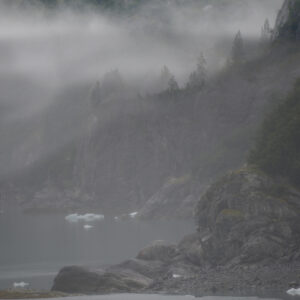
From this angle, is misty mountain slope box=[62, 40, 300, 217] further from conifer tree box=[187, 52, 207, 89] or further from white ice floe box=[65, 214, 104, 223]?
white ice floe box=[65, 214, 104, 223]

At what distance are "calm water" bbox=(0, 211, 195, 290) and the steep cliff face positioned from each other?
41216mm

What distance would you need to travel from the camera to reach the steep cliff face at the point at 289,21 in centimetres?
10809

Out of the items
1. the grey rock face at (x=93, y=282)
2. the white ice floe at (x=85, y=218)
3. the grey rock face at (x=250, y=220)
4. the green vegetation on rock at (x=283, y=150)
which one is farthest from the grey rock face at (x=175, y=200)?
the grey rock face at (x=93, y=282)

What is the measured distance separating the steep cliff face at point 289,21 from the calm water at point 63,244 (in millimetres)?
41216

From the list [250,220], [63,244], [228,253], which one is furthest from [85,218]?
[250,220]

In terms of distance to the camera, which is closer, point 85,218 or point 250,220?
point 250,220

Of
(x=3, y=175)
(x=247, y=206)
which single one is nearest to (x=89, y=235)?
(x=247, y=206)

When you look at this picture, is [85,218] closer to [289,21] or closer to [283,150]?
[289,21]

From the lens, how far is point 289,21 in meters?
111

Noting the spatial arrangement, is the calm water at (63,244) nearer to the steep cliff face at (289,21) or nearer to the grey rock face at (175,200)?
the grey rock face at (175,200)

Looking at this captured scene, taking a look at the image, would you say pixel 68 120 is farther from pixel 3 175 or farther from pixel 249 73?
pixel 249 73

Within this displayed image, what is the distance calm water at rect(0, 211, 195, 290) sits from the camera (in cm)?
5633

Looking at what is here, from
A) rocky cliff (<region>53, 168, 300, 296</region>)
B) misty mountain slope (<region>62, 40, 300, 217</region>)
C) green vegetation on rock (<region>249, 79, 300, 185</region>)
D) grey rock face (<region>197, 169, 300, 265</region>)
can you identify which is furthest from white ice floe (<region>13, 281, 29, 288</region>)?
misty mountain slope (<region>62, 40, 300, 217</region>)

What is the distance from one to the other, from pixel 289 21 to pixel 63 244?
203 ft
